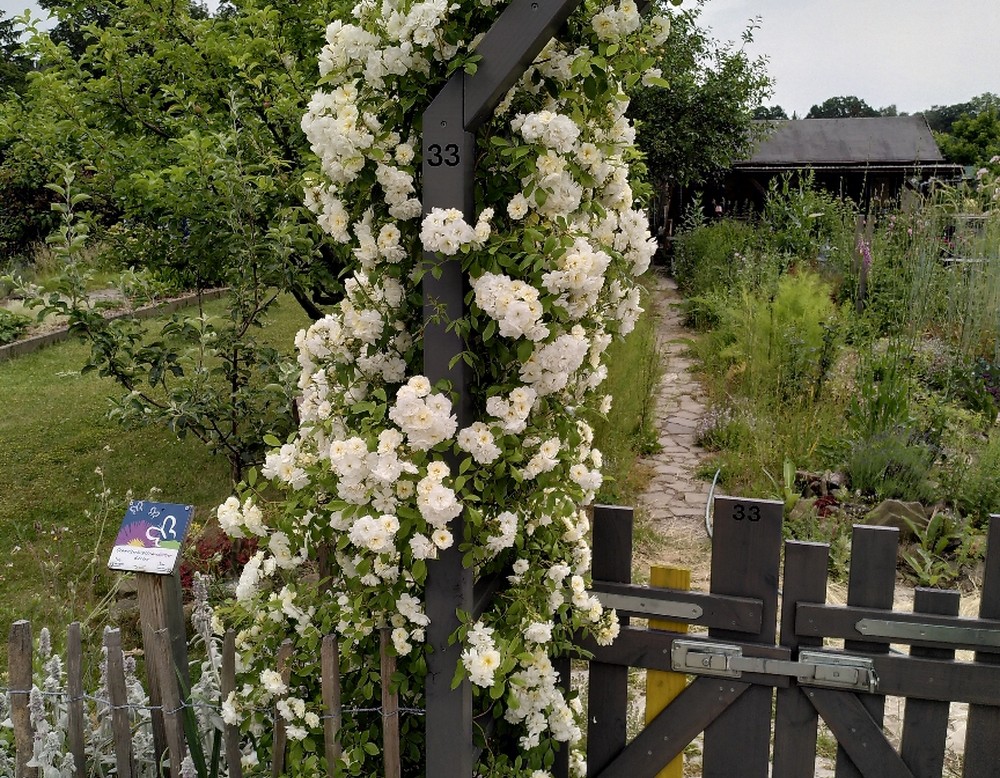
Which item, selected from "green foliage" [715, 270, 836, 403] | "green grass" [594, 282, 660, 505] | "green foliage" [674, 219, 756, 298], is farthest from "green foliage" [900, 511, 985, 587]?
"green foliage" [674, 219, 756, 298]

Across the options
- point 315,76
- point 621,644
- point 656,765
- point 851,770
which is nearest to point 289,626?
point 621,644

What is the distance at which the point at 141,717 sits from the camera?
2.41m

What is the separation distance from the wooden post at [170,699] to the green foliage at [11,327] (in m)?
9.07

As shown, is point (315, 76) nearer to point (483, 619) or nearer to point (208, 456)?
point (208, 456)

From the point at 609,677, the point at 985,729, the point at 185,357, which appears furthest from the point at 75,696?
the point at 985,729

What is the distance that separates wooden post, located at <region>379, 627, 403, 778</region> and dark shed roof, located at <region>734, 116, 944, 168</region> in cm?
1974

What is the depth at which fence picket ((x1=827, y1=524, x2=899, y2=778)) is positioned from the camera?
206 cm

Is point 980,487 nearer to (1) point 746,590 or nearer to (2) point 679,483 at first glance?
(2) point 679,483

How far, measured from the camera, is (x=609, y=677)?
2.30 m

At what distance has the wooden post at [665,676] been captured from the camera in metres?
2.21

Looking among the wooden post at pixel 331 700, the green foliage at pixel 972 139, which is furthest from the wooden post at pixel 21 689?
the green foliage at pixel 972 139

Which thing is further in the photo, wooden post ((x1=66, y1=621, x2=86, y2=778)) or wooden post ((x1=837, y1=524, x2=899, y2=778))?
wooden post ((x1=837, y1=524, x2=899, y2=778))

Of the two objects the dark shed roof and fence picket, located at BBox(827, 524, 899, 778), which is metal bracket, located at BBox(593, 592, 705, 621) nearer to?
fence picket, located at BBox(827, 524, 899, 778)

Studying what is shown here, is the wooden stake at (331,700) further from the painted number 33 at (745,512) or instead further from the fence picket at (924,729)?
the fence picket at (924,729)
